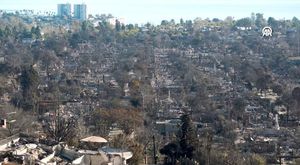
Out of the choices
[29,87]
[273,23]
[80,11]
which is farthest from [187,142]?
[80,11]

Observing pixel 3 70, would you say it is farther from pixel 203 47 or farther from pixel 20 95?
pixel 203 47

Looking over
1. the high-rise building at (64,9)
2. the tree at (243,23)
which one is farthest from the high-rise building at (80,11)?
the tree at (243,23)

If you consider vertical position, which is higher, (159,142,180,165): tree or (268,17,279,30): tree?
→ (268,17,279,30): tree

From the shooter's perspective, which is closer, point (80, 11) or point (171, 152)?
point (171, 152)

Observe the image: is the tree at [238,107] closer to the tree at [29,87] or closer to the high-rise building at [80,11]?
the tree at [29,87]

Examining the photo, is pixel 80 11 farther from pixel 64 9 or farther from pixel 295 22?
pixel 295 22

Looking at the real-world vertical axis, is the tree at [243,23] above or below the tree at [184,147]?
above

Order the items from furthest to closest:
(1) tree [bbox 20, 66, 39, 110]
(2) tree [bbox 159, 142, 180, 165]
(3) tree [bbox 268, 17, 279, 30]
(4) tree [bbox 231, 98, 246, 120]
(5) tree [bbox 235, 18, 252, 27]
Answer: (5) tree [bbox 235, 18, 252, 27]
(3) tree [bbox 268, 17, 279, 30]
(1) tree [bbox 20, 66, 39, 110]
(4) tree [bbox 231, 98, 246, 120]
(2) tree [bbox 159, 142, 180, 165]

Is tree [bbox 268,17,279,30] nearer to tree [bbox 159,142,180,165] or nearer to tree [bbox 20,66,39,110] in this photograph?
tree [bbox 20,66,39,110]

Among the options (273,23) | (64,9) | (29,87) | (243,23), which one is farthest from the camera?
(64,9)

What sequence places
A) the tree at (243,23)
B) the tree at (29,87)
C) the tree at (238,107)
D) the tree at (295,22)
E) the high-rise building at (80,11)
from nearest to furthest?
1. the tree at (238,107)
2. the tree at (29,87)
3. the tree at (243,23)
4. the tree at (295,22)
5. the high-rise building at (80,11)

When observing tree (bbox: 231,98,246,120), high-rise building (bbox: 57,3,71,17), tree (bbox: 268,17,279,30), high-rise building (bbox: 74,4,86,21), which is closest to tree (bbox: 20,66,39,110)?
tree (bbox: 231,98,246,120)
